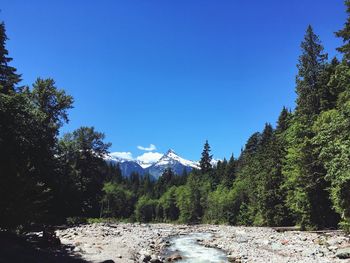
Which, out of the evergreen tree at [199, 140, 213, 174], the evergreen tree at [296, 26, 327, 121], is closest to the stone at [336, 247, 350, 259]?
the evergreen tree at [296, 26, 327, 121]

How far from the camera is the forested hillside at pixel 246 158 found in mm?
19747

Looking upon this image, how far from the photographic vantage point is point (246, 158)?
9456 cm

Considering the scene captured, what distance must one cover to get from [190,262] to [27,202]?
12318 mm

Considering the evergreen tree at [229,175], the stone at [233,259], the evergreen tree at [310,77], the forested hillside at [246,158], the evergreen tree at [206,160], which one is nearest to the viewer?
the forested hillside at [246,158]

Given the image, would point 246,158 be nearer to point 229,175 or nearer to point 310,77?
point 229,175

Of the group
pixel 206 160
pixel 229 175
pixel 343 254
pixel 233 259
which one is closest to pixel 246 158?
pixel 229 175

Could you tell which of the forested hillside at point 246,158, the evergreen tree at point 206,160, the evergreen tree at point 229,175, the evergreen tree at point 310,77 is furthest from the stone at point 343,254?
the evergreen tree at point 206,160

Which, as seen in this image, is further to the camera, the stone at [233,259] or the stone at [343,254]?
the stone at [233,259]

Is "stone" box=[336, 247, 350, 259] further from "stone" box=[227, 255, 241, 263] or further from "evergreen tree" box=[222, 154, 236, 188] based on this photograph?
"evergreen tree" box=[222, 154, 236, 188]

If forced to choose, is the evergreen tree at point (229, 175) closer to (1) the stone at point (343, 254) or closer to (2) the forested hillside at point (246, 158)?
(2) the forested hillside at point (246, 158)

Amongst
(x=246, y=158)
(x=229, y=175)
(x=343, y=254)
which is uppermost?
(x=246, y=158)

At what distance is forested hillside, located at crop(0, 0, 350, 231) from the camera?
64.8 ft

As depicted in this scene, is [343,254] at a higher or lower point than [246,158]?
lower

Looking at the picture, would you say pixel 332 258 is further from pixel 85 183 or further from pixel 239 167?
pixel 239 167
